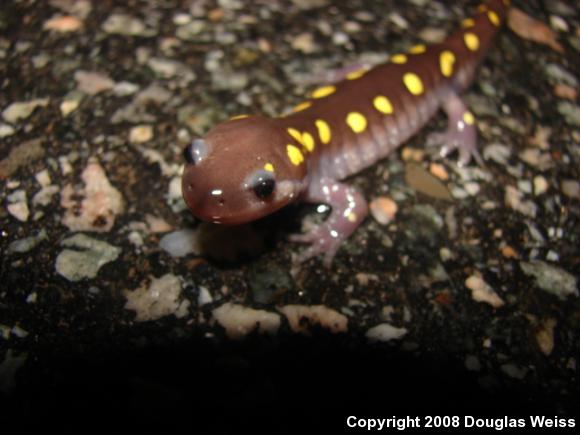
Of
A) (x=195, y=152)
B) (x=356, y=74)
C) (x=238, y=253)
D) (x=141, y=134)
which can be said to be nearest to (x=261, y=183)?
(x=195, y=152)

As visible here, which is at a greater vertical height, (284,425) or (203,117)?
(203,117)

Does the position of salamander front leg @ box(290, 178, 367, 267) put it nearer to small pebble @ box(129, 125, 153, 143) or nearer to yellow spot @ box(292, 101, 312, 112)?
yellow spot @ box(292, 101, 312, 112)

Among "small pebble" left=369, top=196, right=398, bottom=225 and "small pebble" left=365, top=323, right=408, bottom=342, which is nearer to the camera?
→ "small pebble" left=365, top=323, right=408, bottom=342

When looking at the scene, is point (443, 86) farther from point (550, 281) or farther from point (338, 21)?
point (550, 281)

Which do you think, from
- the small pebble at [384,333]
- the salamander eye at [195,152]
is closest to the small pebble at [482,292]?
the small pebble at [384,333]

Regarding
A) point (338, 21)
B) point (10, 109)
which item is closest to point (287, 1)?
point (338, 21)

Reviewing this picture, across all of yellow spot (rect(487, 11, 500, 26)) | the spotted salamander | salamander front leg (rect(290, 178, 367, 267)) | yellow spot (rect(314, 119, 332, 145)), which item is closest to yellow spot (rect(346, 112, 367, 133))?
the spotted salamander
